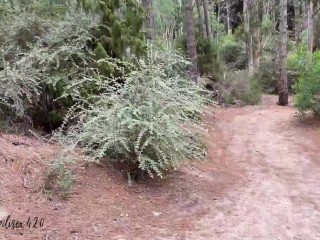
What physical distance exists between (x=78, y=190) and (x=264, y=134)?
545 centimetres

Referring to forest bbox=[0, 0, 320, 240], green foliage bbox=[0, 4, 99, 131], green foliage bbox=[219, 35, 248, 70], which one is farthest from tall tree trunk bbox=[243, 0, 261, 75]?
Answer: green foliage bbox=[0, 4, 99, 131]

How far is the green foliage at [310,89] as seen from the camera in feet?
31.9

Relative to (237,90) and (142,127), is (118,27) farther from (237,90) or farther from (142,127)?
(237,90)

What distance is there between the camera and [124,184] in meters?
5.32

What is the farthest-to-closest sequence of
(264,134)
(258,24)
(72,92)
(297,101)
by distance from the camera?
(258,24)
(297,101)
(264,134)
(72,92)

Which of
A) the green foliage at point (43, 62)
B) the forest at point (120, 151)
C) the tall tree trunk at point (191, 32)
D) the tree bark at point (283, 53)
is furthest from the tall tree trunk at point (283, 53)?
the green foliage at point (43, 62)

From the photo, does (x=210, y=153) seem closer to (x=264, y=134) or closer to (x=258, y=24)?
(x=264, y=134)

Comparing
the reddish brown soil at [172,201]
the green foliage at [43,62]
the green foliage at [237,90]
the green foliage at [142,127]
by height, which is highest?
the green foliage at [43,62]

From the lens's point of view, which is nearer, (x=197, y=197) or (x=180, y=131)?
(x=197, y=197)

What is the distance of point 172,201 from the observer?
16.8 ft

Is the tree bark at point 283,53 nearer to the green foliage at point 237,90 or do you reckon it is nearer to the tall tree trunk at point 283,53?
the tall tree trunk at point 283,53

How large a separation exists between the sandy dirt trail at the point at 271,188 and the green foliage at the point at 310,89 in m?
0.40

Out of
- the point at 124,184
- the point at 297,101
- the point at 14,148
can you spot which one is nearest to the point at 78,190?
the point at 124,184

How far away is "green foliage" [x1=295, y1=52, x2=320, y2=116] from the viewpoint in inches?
383
